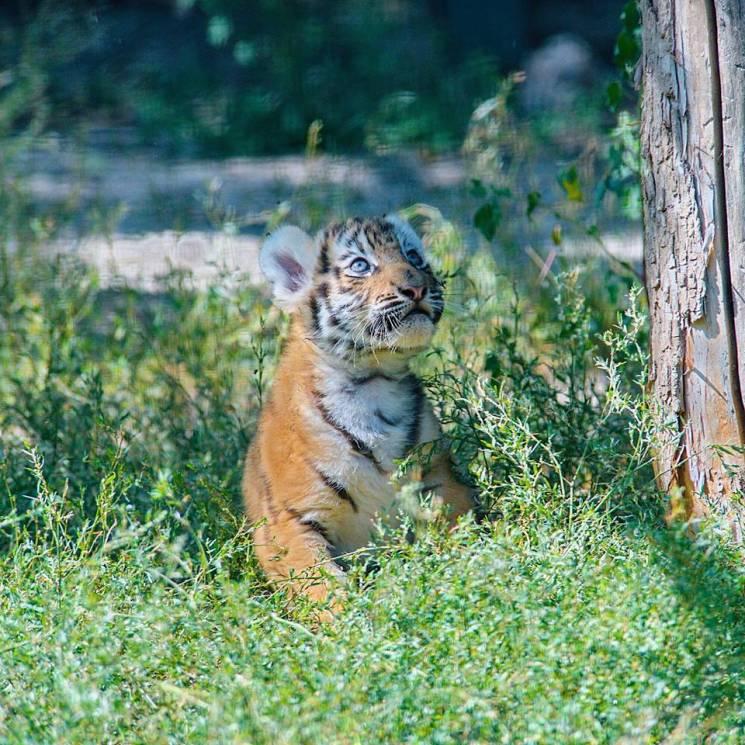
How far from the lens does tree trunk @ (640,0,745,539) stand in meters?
3.29

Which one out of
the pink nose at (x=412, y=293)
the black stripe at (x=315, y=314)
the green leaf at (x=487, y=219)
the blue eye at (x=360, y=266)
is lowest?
the black stripe at (x=315, y=314)

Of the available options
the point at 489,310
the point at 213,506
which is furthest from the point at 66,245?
the point at 213,506

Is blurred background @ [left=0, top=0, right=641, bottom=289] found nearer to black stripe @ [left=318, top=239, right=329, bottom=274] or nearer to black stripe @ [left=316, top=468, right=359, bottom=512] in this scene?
black stripe @ [left=318, top=239, right=329, bottom=274]

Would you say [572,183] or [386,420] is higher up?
[572,183]

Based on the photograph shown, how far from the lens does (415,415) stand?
3.87 meters

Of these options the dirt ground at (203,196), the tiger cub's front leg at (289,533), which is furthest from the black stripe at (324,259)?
the dirt ground at (203,196)

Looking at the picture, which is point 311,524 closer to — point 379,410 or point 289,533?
point 289,533

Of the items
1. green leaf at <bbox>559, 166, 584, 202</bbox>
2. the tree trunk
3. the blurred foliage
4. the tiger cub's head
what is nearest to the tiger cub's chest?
the tiger cub's head

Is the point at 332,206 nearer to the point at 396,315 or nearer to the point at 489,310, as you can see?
the point at 489,310

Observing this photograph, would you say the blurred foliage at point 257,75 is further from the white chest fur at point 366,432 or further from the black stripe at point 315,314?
the white chest fur at point 366,432

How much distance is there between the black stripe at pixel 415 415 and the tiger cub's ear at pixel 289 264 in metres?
0.46

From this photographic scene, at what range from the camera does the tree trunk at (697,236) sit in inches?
130

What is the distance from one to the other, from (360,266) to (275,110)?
6.59 meters

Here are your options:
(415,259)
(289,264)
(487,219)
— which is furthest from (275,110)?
(415,259)
